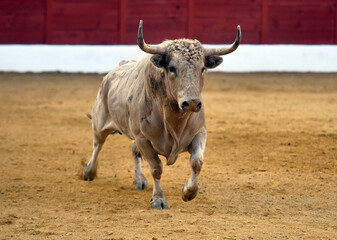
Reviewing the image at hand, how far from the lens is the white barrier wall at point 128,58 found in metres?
13.8

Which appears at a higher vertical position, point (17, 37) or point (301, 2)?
point (301, 2)

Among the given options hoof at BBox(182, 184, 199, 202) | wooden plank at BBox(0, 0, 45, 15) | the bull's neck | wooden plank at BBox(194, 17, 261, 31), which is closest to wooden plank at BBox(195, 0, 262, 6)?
wooden plank at BBox(194, 17, 261, 31)

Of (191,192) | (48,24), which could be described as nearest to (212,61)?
(191,192)

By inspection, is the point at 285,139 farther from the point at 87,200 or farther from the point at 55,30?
the point at 55,30

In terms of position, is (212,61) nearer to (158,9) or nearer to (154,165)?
(154,165)

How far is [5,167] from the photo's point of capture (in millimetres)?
6332

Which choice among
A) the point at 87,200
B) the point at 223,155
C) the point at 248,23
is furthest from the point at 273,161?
the point at 248,23

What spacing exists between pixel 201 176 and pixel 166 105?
5.30ft

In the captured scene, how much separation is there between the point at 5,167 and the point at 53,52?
7.88 metres

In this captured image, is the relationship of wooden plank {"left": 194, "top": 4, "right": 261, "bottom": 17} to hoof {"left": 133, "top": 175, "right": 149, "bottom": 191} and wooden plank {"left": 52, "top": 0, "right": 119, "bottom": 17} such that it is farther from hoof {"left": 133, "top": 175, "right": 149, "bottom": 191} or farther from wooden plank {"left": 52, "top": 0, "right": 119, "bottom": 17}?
hoof {"left": 133, "top": 175, "right": 149, "bottom": 191}

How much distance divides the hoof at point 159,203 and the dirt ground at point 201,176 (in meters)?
0.07

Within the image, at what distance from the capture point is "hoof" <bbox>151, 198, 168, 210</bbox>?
479 centimetres

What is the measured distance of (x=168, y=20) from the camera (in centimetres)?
1440

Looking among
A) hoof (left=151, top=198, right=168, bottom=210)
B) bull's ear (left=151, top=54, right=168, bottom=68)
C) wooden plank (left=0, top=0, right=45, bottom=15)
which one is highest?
wooden plank (left=0, top=0, right=45, bottom=15)
